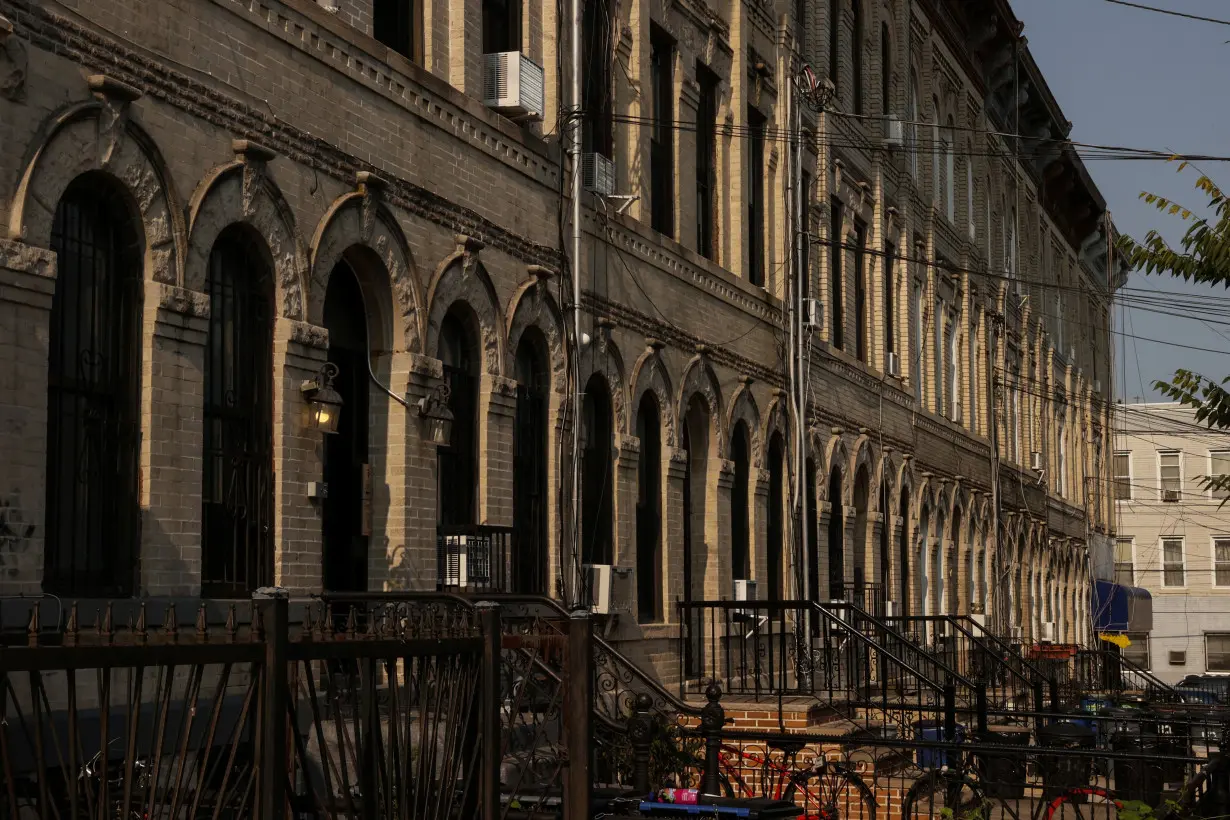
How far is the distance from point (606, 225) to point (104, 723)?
13143mm

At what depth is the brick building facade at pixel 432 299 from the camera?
35.0ft

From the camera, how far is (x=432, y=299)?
1453 centimetres

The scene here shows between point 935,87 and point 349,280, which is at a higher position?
point 935,87

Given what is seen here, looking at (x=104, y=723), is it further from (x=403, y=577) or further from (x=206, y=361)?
(x=403, y=577)

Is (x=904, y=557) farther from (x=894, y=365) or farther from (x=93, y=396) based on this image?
(x=93, y=396)

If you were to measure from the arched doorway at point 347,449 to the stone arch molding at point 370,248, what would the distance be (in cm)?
31

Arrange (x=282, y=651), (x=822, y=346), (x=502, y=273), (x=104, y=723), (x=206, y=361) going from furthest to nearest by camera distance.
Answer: (x=822, y=346) → (x=502, y=273) → (x=206, y=361) → (x=282, y=651) → (x=104, y=723)

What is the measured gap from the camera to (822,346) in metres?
26.2

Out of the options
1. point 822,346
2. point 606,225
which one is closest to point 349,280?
point 606,225

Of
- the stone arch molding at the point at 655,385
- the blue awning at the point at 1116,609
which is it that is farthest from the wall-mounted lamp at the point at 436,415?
the blue awning at the point at 1116,609

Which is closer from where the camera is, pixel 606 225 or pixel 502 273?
pixel 502 273

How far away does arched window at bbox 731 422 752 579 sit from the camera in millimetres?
22750

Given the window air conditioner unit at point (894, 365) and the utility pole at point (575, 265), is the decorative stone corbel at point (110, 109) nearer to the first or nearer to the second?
the utility pole at point (575, 265)

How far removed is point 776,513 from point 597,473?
6.51m
